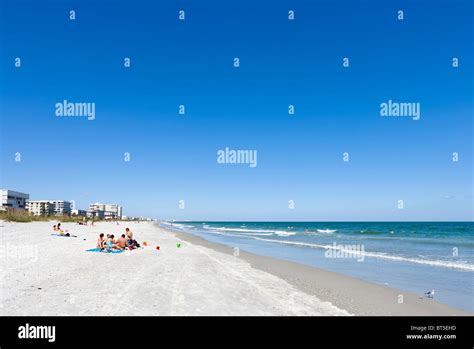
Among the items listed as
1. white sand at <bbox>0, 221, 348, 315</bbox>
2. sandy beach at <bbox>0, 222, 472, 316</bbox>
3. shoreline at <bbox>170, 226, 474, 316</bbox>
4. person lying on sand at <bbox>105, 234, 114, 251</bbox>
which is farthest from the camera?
person lying on sand at <bbox>105, 234, 114, 251</bbox>

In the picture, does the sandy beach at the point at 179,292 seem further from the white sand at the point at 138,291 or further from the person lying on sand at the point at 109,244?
the person lying on sand at the point at 109,244

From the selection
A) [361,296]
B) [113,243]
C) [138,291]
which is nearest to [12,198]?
[113,243]

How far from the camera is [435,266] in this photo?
60.7ft

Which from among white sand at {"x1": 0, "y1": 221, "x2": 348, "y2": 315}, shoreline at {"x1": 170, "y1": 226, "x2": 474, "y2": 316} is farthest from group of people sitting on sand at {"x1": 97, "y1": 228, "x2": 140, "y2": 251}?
shoreline at {"x1": 170, "y1": 226, "x2": 474, "y2": 316}

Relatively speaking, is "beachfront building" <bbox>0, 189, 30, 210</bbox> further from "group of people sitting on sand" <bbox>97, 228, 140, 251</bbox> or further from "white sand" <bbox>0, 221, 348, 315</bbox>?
"white sand" <bbox>0, 221, 348, 315</bbox>

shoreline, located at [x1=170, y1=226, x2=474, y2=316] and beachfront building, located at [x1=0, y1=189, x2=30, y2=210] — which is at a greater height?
beachfront building, located at [x1=0, y1=189, x2=30, y2=210]

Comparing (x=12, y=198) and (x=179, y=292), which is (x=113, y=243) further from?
(x=12, y=198)

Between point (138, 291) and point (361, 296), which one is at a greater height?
point (138, 291)

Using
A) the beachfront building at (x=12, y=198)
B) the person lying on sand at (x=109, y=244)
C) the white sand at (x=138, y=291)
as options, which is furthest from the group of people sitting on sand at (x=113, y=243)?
the beachfront building at (x=12, y=198)

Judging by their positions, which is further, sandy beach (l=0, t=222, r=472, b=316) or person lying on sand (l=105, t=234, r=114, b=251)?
person lying on sand (l=105, t=234, r=114, b=251)

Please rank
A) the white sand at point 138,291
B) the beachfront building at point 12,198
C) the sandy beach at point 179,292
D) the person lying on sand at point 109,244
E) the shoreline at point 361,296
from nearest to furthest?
the white sand at point 138,291 → the sandy beach at point 179,292 → the shoreline at point 361,296 → the person lying on sand at point 109,244 → the beachfront building at point 12,198
